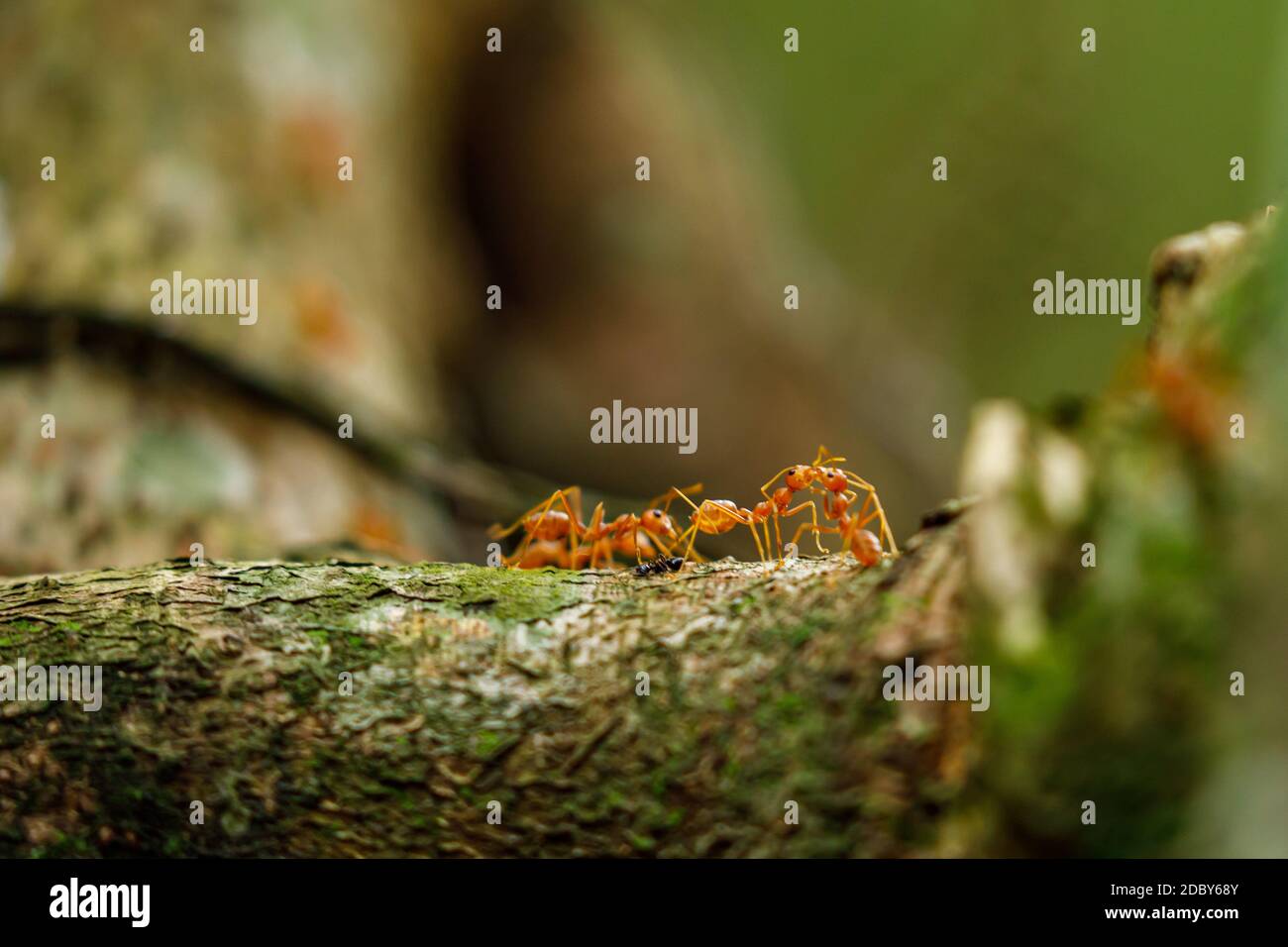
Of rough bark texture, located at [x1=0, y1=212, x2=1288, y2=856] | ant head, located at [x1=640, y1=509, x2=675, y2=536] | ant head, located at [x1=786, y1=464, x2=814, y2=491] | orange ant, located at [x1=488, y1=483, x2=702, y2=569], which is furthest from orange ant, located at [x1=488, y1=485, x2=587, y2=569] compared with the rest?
rough bark texture, located at [x1=0, y1=212, x2=1288, y2=856]

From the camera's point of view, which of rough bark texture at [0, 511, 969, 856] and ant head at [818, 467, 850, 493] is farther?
ant head at [818, 467, 850, 493]

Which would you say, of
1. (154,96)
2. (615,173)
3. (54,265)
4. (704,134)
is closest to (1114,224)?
(704,134)

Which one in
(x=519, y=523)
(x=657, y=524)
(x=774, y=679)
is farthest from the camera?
(x=519, y=523)

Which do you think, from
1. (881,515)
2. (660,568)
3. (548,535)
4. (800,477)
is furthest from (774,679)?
(548,535)

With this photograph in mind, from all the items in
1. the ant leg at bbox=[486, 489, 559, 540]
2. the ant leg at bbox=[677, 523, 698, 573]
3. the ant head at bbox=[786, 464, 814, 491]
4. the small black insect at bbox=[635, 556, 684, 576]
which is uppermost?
the ant head at bbox=[786, 464, 814, 491]

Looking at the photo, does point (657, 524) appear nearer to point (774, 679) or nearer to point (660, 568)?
point (660, 568)

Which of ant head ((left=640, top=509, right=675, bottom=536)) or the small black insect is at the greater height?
ant head ((left=640, top=509, right=675, bottom=536))

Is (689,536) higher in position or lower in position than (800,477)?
lower

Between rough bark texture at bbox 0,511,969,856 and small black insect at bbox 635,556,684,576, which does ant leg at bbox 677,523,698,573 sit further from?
rough bark texture at bbox 0,511,969,856


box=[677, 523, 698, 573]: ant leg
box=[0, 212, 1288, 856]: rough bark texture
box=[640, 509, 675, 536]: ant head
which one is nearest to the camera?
box=[0, 212, 1288, 856]: rough bark texture
